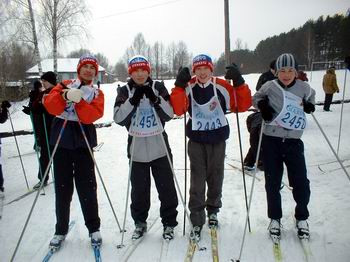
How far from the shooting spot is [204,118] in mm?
3430

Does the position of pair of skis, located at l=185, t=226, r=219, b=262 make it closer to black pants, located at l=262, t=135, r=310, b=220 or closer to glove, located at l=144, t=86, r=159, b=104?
black pants, located at l=262, t=135, r=310, b=220

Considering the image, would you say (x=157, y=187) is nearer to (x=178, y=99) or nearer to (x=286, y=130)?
(x=178, y=99)

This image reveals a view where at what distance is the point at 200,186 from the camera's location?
3.54m

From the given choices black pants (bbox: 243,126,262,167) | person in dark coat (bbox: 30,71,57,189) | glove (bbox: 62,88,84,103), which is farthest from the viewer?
black pants (bbox: 243,126,262,167)

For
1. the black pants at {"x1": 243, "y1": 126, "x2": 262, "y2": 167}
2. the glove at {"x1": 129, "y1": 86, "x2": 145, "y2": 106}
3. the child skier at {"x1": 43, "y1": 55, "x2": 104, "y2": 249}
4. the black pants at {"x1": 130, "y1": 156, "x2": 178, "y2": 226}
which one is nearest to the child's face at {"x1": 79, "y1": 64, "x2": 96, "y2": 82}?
the child skier at {"x1": 43, "y1": 55, "x2": 104, "y2": 249}

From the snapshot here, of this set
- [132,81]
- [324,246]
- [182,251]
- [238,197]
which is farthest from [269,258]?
[132,81]

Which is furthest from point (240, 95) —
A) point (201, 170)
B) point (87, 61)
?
point (87, 61)

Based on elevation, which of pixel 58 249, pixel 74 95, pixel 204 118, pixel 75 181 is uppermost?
pixel 74 95

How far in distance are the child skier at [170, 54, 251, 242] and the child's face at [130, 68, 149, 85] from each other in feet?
1.24

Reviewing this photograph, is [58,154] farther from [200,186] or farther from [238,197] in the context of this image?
[238,197]

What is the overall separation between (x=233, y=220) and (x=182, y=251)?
37.5 inches

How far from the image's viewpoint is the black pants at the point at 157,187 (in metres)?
3.51

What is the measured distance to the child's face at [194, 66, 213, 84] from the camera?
11.1ft

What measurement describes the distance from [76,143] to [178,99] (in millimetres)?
1202
